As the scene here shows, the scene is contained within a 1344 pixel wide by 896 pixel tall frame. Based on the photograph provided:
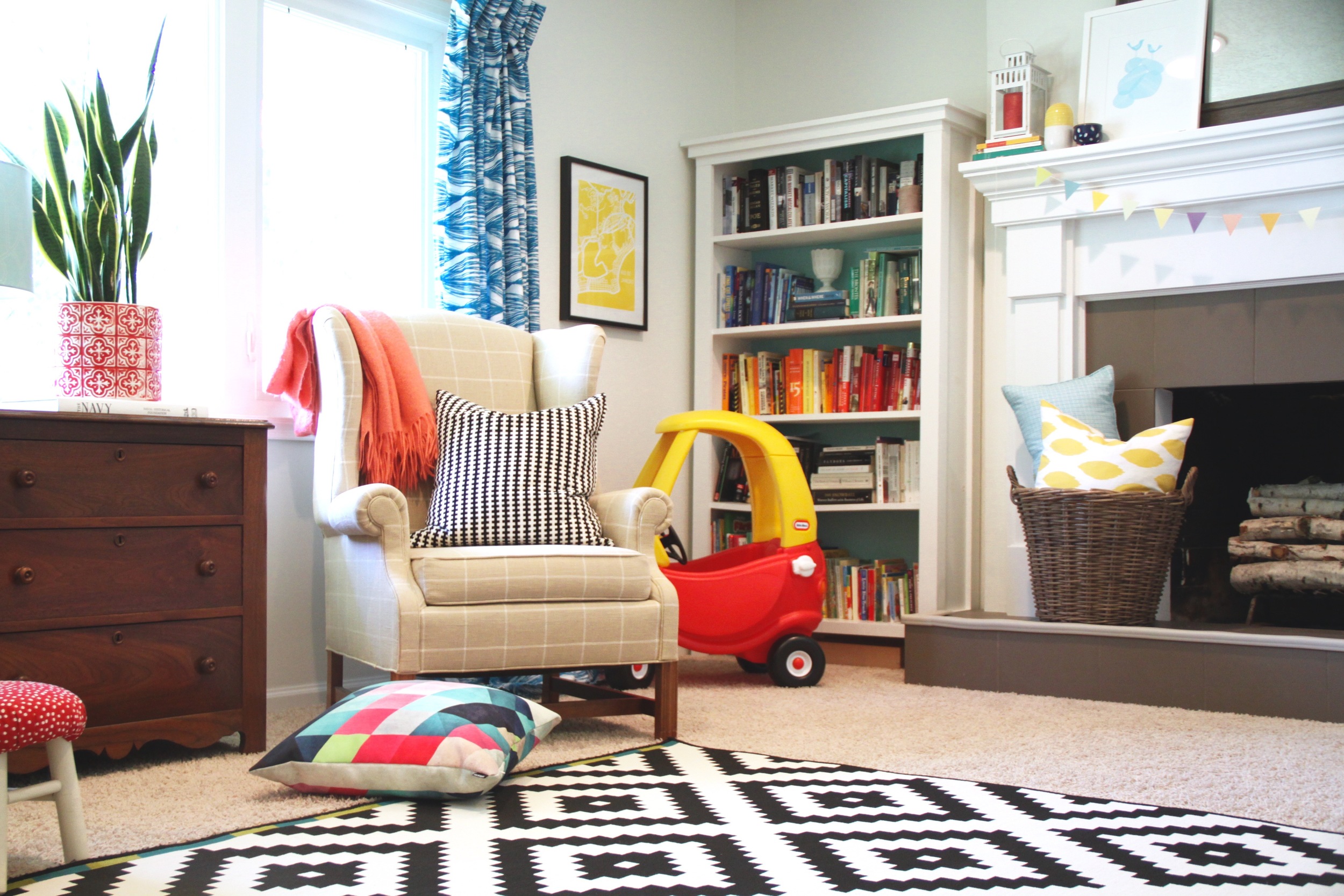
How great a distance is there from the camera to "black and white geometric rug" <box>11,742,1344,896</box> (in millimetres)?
1679

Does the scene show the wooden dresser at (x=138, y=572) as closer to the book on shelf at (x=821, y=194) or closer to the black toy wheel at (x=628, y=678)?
the black toy wheel at (x=628, y=678)

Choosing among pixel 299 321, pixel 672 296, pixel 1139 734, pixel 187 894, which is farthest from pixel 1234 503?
pixel 187 894

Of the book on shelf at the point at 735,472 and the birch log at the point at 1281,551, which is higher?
the book on shelf at the point at 735,472

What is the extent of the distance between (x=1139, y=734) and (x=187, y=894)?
2.05 meters

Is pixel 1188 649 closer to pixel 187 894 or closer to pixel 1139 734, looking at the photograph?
pixel 1139 734

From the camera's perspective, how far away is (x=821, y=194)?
14.0ft

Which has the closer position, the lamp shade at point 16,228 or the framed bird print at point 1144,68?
the lamp shade at point 16,228

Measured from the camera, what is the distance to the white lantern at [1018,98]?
3717 millimetres

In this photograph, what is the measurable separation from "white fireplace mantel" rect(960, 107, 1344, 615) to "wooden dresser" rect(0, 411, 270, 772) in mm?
2311

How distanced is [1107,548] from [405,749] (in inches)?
79.6

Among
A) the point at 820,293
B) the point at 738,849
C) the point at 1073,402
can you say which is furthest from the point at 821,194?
the point at 738,849

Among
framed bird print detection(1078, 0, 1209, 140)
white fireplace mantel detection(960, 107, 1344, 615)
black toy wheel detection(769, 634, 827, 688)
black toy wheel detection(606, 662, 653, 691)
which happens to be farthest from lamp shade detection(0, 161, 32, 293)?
framed bird print detection(1078, 0, 1209, 140)

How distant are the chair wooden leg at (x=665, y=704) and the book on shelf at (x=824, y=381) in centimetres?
170

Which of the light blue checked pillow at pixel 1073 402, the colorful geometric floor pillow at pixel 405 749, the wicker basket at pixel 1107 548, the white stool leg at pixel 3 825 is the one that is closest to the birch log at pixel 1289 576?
the wicker basket at pixel 1107 548
